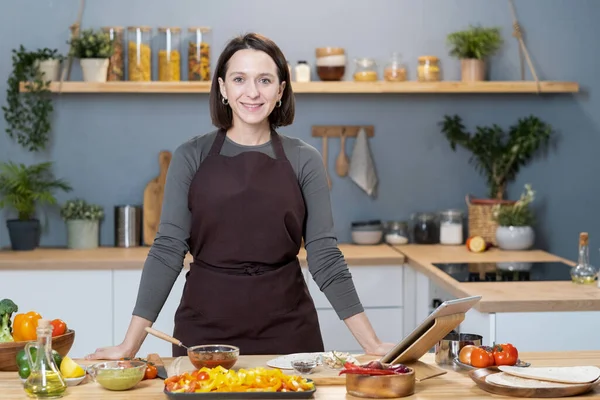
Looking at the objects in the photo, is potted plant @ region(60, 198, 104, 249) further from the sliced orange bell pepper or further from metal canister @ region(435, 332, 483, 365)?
metal canister @ region(435, 332, 483, 365)

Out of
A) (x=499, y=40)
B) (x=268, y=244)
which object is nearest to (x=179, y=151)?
(x=268, y=244)

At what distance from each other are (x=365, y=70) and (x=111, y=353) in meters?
2.72

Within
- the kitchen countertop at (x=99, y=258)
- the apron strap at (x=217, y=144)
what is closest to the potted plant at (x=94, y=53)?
the kitchen countertop at (x=99, y=258)

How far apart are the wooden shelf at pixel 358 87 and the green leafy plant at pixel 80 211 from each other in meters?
0.58

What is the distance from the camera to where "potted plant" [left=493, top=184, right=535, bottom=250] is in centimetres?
470

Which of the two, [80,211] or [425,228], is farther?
[425,228]

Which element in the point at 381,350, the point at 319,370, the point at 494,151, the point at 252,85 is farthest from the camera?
the point at 494,151

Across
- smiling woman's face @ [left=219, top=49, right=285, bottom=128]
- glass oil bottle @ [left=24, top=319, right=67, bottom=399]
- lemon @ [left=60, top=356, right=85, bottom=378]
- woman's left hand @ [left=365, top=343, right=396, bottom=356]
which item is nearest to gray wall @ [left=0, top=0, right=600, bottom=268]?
smiling woman's face @ [left=219, top=49, right=285, bottom=128]

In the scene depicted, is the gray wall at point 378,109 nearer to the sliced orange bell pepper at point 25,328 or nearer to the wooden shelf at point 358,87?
the wooden shelf at point 358,87

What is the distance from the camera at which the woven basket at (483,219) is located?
4.78 meters

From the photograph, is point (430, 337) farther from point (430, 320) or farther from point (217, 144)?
point (217, 144)

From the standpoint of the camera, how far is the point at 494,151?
486 cm

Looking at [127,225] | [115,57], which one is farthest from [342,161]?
[115,57]

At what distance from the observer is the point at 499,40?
4.84 metres
